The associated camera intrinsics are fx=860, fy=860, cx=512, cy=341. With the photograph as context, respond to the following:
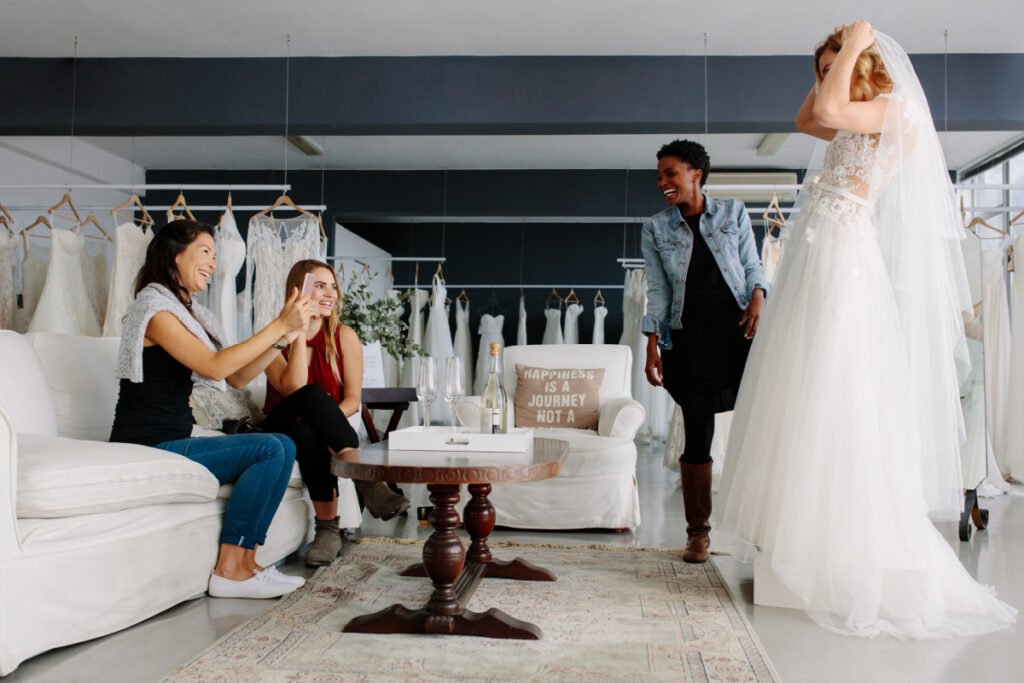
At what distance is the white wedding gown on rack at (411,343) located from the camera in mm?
7938

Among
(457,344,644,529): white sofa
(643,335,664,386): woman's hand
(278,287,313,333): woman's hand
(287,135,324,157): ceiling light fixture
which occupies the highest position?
(287,135,324,157): ceiling light fixture

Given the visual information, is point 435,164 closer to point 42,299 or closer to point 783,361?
point 42,299

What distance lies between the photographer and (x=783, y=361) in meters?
2.39

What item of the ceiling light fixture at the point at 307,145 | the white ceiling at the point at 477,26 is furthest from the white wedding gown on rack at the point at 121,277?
the ceiling light fixture at the point at 307,145

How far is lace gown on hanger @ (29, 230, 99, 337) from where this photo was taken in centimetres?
509

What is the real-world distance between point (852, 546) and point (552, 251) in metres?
7.62

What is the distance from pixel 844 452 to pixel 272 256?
12.8 feet

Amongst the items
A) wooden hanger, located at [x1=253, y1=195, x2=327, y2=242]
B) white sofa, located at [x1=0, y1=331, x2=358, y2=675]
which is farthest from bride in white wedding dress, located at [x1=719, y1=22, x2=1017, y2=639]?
wooden hanger, located at [x1=253, y1=195, x2=327, y2=242]

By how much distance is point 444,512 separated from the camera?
212 cm

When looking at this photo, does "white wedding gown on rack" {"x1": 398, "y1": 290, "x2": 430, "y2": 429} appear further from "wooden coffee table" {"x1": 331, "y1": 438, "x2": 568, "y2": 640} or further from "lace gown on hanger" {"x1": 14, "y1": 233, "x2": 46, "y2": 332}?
"wooden coffee table" {"x1": 331, "y1": 438, "x2": 568, "y2": 640}

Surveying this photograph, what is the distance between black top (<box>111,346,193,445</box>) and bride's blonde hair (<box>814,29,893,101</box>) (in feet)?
6.87

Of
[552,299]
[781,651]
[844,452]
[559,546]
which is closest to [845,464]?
[844,452]

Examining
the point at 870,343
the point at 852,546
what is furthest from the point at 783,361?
the point at 852,546

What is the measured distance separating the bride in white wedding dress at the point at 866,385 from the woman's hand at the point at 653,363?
2.15 feet
